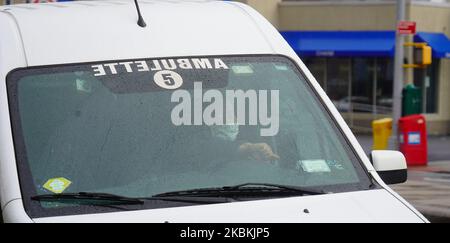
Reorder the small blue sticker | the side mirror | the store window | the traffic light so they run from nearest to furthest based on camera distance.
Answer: the side mirror → the small blue sticker → the traffic light → the store window

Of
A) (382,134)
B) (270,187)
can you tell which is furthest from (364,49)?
(270,187)

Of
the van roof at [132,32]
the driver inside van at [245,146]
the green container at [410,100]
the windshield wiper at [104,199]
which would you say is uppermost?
the van roof at [132,32]

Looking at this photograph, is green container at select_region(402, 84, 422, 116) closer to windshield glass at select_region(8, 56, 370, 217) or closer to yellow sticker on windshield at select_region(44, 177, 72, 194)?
windshield glass at select_region(8, 56, 370, 217)

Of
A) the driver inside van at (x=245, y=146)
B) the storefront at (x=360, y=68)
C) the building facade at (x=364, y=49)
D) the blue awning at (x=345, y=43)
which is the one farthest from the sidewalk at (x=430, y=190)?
the building facade at (x=364, y=49)

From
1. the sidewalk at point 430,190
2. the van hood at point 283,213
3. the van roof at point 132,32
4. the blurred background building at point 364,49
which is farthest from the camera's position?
the blurred background building at point 364,49

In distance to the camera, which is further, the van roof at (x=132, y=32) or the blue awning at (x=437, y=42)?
the blue awning at (x=437, y=42)

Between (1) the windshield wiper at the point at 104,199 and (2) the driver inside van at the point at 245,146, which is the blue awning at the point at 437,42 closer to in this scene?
(2) the driver inside van at the point at 245,146

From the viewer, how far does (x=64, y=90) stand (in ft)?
15.1

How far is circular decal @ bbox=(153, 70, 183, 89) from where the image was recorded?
4.65 meters

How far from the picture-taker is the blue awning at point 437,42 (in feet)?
119

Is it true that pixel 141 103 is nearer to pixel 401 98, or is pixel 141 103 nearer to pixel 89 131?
pixel 89 131

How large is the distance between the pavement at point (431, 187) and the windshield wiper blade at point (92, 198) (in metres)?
8.47

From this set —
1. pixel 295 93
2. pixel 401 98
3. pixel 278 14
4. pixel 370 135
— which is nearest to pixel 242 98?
pixel 295 93

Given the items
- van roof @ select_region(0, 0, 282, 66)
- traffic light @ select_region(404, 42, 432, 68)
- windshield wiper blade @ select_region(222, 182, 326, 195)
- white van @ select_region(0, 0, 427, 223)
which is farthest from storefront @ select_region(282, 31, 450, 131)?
windshield wiper blade @ select_region(222, 182, 326, 195)
